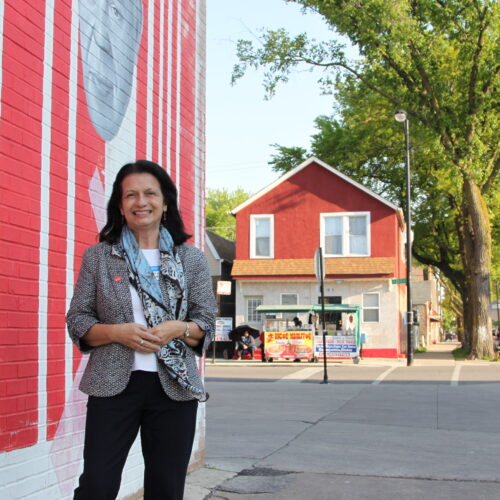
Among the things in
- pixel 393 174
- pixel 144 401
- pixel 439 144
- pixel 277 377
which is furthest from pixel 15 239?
pixel 393 174

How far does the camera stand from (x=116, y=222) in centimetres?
347

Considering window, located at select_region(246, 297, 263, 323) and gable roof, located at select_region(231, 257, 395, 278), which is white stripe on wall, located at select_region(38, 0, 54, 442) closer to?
gable roof, located at select_region(231, 257, 395, 278)

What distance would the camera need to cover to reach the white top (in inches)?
126

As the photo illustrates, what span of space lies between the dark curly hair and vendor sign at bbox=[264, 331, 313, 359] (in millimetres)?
21301

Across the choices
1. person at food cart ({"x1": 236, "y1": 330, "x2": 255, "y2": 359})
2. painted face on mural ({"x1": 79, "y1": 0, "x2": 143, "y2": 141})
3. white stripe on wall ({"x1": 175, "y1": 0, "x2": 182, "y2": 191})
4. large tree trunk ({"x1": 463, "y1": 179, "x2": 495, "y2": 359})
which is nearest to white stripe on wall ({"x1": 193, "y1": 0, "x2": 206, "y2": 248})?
white stripe on wall ({"x1": 175, "y1": 0, "x2": 182, "y2": 191})

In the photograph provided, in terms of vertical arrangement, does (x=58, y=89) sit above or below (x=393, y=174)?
below

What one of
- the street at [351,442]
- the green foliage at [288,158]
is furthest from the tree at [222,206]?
the street at [351,442]

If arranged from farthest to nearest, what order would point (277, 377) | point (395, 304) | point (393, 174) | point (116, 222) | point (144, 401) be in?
point (393, 174), point (395, 304), point (277, 377), point (116, 222), point (144, 401)

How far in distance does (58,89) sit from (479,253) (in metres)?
25.6

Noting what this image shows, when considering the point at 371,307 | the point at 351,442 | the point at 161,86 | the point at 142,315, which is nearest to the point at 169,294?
the point at 142,315

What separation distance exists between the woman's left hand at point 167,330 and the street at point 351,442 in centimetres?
282

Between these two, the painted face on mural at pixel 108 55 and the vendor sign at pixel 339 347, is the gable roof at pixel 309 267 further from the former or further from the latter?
the painted face on mural at pixel 108 55

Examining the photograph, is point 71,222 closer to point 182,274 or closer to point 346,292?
point 182,274

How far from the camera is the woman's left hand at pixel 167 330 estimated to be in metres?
3.13
